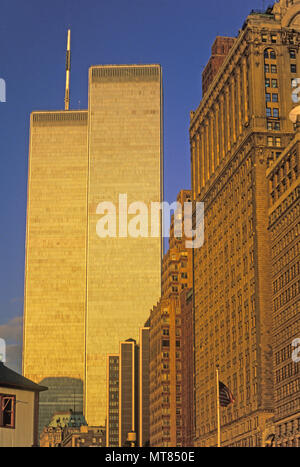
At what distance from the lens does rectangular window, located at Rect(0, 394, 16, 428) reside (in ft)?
256

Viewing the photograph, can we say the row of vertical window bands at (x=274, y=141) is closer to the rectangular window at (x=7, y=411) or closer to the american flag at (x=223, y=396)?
the american flag at (x=223, y=396)

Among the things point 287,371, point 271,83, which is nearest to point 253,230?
point 287,371

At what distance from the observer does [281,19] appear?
606 ft

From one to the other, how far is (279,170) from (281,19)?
→ 4101 centimetres

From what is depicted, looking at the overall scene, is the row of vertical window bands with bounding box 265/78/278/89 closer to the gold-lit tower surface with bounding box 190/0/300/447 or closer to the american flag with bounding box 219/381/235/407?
the gold-lit tower surface with bounding box 190/0/300/447

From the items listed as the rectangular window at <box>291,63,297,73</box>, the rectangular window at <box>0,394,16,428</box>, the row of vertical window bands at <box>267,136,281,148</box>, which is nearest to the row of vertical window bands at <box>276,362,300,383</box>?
the row of vertical window bands at <box>267,136,281,148</box>

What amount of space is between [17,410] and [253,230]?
9774 centimetres

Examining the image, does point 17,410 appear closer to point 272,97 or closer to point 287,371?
point 287,371

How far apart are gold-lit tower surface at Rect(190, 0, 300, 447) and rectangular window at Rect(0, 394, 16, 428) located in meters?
79.9

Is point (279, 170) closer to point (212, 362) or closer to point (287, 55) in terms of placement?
point (287, 55)

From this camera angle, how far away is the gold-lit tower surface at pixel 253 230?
526ft

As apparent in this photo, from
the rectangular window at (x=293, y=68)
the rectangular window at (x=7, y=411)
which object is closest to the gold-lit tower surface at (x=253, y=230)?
the rectangular window at (x=293, y=68)

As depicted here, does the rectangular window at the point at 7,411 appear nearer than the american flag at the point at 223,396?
Yes
